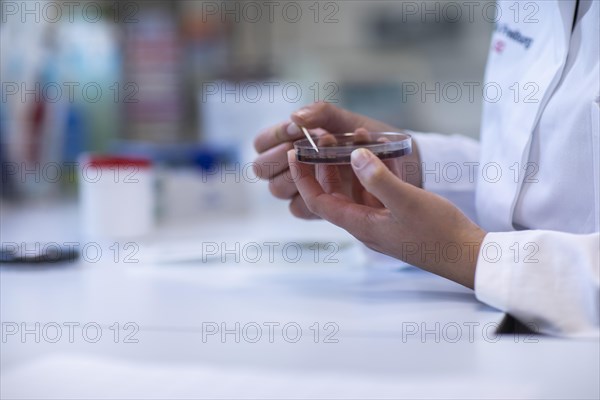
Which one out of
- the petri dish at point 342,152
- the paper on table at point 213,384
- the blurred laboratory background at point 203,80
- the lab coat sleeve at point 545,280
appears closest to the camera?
the paper on table at point 213,384

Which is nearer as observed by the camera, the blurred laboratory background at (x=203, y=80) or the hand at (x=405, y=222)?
the hand at (x=405, y=222)

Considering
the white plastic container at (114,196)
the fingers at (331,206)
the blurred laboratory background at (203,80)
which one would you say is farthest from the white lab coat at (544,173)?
the blurred laboratory background at (203,80)

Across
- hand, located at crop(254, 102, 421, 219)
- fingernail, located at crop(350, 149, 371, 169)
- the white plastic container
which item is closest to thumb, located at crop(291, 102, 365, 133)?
hand, located at crop(254, 102, 421, 219)

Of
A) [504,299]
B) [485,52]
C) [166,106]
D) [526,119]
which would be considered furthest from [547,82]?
[485,52]

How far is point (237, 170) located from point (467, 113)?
2496 millimetres

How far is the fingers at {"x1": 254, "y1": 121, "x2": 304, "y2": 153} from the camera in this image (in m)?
0.96

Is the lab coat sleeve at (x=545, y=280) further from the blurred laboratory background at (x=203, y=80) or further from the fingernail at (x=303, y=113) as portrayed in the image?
the blurred laboratory background at (x=203, y=80)

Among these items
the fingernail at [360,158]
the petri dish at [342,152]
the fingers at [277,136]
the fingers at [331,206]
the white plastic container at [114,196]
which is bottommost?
the white plastic container at [114,196]

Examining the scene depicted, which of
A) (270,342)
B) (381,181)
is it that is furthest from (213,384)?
(381,181)

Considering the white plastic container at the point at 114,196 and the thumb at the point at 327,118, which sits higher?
the thumb at the point at 327,118

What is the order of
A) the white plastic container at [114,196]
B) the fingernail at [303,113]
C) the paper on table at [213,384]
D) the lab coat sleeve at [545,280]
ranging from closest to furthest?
the paper on table at [213,384], the lab coat sleeve at [545,280], the fingernail at [303,113], the white plastic container at [114,196]

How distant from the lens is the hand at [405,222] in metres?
0.67

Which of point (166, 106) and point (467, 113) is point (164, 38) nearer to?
point (166, 106)

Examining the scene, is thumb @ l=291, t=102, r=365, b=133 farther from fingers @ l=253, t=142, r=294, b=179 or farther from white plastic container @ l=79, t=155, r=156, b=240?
white plastic container @ l=79, t=155, r=156, b=240
